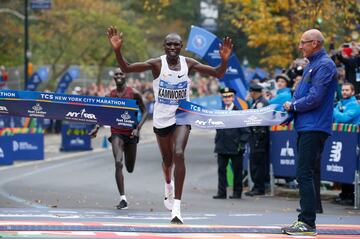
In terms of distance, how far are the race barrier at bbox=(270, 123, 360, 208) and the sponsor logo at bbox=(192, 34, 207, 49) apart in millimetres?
3778

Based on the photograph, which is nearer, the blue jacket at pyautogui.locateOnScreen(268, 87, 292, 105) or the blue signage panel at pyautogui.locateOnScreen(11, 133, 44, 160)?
the blue jacket at pyautogui.locateOnScreen(268, 87, 292, 105)

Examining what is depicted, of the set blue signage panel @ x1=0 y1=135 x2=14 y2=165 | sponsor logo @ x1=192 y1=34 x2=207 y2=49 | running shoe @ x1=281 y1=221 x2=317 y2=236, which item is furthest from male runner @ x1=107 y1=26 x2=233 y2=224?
blue signage panel @ x1=0 y1=135 x2=14 y2=165

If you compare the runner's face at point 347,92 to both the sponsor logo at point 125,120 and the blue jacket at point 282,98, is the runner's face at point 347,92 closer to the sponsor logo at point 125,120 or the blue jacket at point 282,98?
the blue jacket at point 282,98

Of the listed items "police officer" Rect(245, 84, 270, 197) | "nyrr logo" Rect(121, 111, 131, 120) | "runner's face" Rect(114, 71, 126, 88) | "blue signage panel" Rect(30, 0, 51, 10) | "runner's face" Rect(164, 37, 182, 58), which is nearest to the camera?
"runner's face" Rect(164, 37, 182, 58)

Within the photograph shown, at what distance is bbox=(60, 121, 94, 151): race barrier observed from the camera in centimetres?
3105

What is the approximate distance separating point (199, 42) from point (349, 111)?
5768 millimetres

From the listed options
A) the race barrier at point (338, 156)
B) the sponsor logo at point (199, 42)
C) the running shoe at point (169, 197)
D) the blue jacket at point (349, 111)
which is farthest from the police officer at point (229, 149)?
the running shoe at point (169, 197)

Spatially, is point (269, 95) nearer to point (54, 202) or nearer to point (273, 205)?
point (273, 205)

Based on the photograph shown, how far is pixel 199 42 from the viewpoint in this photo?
20.6m

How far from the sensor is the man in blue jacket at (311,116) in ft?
33.4

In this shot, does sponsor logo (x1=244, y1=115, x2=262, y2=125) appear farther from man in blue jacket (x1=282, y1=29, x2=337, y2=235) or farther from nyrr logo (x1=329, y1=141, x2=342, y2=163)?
nyrr logo (x1=329, y1=141, x2=342, y2=163)

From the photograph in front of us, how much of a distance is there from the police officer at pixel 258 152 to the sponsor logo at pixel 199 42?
3.00m

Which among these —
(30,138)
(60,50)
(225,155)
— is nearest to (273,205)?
(225,155)

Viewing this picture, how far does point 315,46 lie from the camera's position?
1038cm
